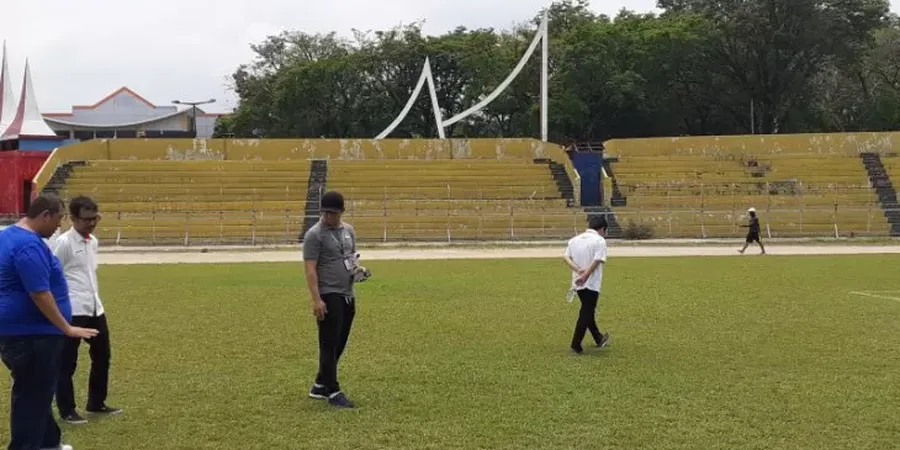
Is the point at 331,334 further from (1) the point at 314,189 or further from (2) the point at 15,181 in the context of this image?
(2) the point at 15,181

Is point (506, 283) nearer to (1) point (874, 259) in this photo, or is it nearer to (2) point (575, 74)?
(1) point (874, 259)

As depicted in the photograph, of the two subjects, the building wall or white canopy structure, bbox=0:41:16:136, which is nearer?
white canopy structure, bbox=0:41:16:136

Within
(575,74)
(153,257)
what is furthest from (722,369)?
(575,74)

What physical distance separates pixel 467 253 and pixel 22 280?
2466cm

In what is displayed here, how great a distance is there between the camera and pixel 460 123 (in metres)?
67.2

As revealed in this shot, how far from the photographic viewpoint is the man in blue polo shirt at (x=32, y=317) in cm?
501

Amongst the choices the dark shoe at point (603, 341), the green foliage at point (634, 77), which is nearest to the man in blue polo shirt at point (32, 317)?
the dark shoe at point (603, 341)

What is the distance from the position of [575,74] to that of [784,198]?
23.5m

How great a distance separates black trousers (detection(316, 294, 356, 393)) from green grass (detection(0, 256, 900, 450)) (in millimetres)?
255

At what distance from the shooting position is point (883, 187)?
39000 mm

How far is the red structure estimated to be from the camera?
42.2m

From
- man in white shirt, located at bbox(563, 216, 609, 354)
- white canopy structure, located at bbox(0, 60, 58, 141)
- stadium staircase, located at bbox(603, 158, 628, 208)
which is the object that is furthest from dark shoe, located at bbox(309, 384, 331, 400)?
white canopy structure, located at bbox(0, 60, 58, 141)

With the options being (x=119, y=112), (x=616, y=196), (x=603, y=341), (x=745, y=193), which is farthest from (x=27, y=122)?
(x=603, y=341)

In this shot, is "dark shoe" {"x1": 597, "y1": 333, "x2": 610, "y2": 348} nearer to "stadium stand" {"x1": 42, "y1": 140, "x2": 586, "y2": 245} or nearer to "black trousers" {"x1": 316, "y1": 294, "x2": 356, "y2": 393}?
"black trousers" {"x1": 316, "y1": 294, "x2": 356, "y2": 393}
